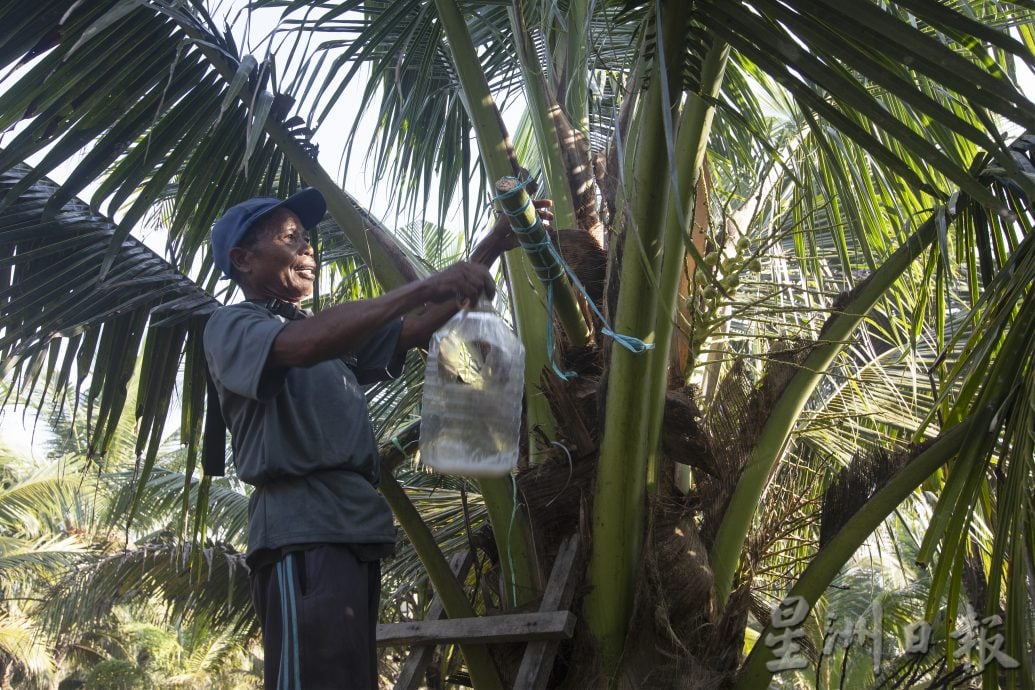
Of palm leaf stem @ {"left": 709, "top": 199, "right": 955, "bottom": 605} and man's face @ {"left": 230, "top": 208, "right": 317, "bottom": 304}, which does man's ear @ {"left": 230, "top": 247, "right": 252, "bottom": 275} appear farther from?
palm leaf stem @ {"left": 709, "top": 199, "right": 955, "bottom": 605}

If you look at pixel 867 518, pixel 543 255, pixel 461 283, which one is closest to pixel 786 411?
pixel 867 518

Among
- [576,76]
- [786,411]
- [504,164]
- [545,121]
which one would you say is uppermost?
[576,76]

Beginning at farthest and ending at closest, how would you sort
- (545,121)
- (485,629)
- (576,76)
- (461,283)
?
(576,76)
(545,121)
(485,629)
(461,283)

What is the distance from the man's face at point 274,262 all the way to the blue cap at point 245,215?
0.07 ft

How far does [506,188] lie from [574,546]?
0.93 metres

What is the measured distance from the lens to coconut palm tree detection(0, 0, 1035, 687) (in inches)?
85.7

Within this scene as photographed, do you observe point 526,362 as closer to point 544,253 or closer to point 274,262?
point 544,253

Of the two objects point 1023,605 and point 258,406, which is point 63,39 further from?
point 1023,605

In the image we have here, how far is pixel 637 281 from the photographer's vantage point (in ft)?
7.40

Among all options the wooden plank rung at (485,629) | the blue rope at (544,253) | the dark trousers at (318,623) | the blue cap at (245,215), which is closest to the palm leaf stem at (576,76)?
the blue rope at (544,253)

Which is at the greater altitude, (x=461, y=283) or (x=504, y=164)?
(x=504, y=164)

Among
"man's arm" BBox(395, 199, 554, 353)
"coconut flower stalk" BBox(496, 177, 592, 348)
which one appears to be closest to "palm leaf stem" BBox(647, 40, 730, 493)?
"coconut flower stalk" BBox(496, 177, 592, 348)

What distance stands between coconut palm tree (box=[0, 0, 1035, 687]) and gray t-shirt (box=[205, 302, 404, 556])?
391mm

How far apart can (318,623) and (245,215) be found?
3.23 ft
